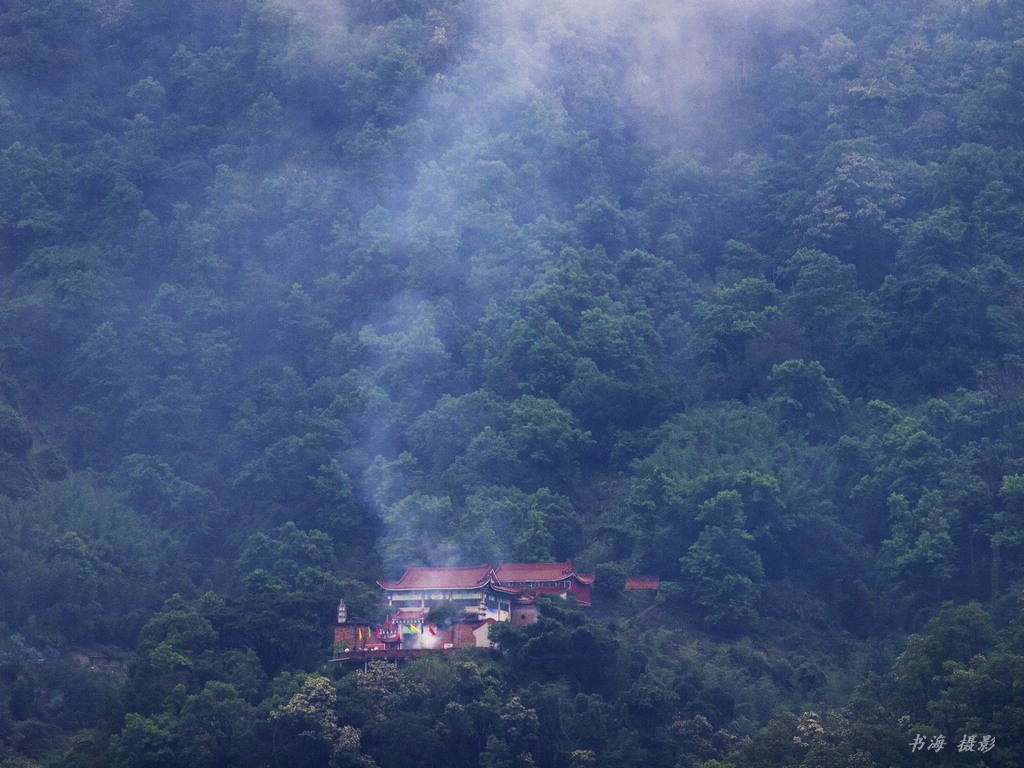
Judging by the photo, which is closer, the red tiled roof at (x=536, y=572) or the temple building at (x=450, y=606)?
the temple building at (x=450, y=606)

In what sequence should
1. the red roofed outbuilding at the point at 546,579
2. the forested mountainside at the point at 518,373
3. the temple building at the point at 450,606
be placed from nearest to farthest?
the forested mountainside at the point at 518,373
the temple building at the point at 450,606
the red roofed outbuilding at the point at 546,579

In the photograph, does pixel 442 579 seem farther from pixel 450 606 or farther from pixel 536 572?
pixel 536 572

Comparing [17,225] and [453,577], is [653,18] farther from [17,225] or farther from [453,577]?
[453,577]

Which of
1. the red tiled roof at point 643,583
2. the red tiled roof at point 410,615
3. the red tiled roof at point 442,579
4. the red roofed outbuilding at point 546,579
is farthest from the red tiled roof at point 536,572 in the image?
the red tiled roof at point 410,615

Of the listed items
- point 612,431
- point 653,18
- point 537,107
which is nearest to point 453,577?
point 612,431

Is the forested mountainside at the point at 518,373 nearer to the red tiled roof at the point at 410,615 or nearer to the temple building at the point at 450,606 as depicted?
the temple building at the point at 450,606
